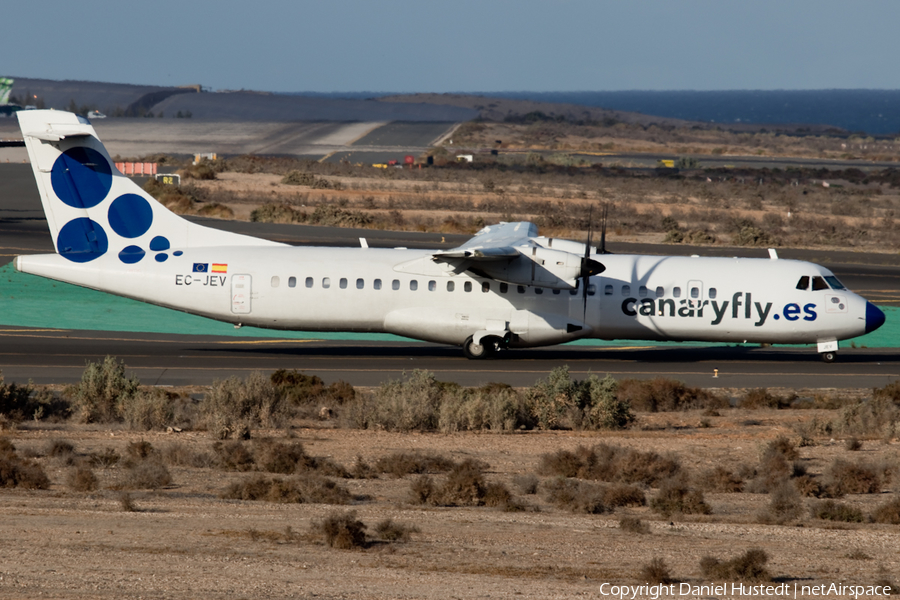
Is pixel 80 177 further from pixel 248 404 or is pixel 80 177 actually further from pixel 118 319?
pixel 248 404

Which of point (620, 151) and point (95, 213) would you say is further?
point (620, 151)

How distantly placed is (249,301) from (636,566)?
63.1 ft

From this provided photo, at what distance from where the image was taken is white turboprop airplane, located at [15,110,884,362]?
2872cm

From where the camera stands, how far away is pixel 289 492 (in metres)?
14.9

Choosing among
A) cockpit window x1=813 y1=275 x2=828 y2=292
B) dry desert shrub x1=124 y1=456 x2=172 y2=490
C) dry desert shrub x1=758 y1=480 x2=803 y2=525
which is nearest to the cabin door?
dry desert shrub x1=124 y1=456 x2=172 y2=490

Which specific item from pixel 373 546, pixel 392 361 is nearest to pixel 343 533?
pixel 373 546

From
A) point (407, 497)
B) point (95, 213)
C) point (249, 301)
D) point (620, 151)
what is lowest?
point (407, 497)

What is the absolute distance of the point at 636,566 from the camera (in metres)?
11.7

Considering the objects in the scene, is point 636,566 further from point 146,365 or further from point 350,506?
point 146,365

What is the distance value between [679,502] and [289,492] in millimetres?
5891

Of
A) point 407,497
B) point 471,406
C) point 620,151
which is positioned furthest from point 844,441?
point 620,151

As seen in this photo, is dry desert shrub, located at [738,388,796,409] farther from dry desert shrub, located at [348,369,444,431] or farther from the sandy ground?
dry desert shrub, located at [348,369,444,431]

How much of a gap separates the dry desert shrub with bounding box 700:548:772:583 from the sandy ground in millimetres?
218
